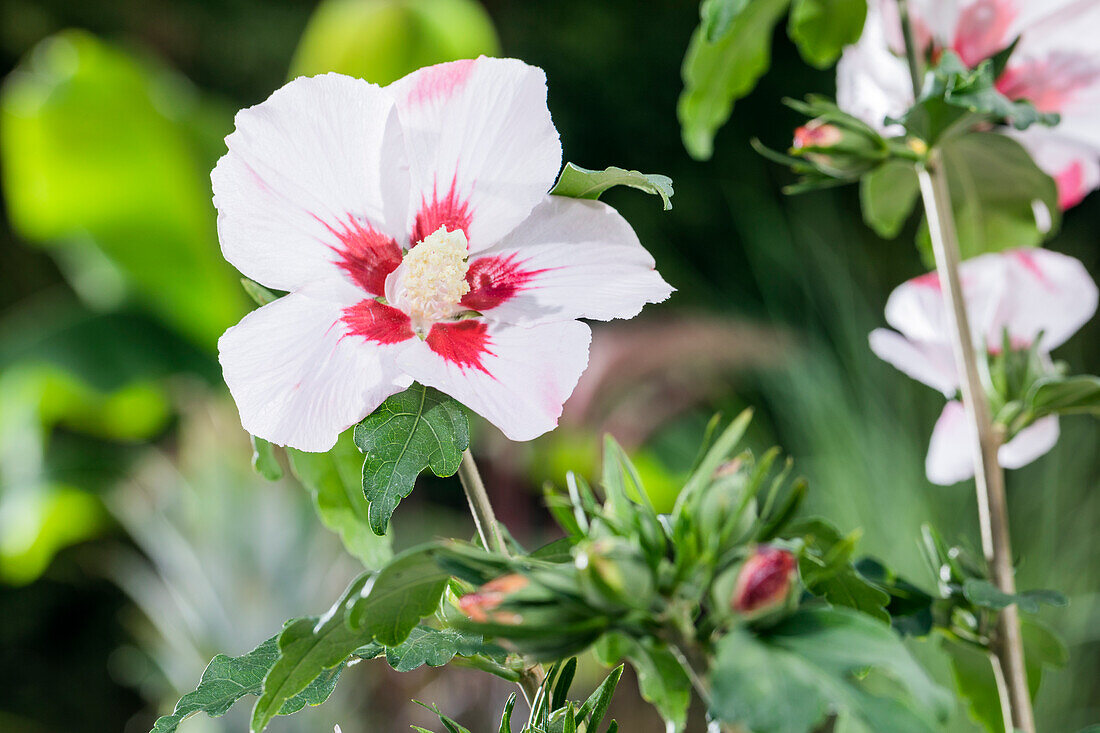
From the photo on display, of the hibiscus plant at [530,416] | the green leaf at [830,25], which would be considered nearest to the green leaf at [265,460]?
the hibiscus plant at [530,416]

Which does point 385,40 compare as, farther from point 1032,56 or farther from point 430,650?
point 430,650

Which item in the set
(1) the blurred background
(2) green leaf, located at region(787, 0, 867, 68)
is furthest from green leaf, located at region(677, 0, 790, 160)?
(1) the blurred background

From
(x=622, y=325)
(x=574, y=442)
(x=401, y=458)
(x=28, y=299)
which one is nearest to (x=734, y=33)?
(x=401, y=458)

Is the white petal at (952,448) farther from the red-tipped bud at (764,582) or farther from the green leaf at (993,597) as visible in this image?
the red-tipped bud at (764,582)

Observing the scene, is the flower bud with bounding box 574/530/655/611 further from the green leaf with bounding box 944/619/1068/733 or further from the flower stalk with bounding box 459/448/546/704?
the green leaf with bounding box 944/619/1068/733

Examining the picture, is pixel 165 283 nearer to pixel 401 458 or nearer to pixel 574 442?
pixel 574 442
